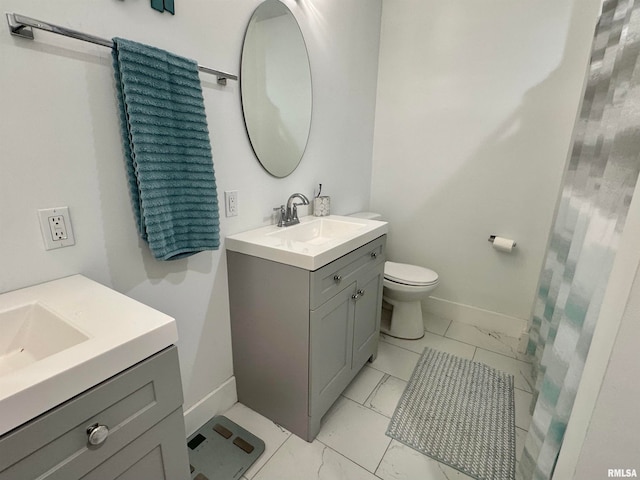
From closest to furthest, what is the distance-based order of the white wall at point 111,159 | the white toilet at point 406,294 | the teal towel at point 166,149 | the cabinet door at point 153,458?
1. the cabinet door at point 153,458
2. the white wall at point 111,159
3. the teal towel at point 166,149
4. the white toilet at point 406,294

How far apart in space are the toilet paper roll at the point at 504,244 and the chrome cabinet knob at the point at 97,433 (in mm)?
2288

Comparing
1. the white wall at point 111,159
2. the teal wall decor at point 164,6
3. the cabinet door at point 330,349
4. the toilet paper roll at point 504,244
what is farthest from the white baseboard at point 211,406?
the toilet paper roll at point 504,244

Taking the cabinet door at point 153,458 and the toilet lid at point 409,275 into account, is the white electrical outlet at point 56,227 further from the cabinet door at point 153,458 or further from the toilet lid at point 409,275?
the toilet lid at point 409,275

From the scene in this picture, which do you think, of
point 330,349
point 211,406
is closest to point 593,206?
point 330,349

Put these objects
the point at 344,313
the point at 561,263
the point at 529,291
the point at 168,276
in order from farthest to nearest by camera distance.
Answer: the point at 529,291 → the point at 344,313 → the point at 561,263 → the point at 168,276

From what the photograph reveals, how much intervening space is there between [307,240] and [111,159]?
3.32 ft

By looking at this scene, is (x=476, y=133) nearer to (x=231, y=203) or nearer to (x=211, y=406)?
(x=231, y=203)

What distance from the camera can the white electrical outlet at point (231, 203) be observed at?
4.64 ft

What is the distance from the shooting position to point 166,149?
3.44 feet

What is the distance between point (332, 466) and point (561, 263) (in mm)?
1325

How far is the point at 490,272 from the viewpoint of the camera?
7.48 ft

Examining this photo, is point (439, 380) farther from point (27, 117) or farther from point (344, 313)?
point (27, 117)

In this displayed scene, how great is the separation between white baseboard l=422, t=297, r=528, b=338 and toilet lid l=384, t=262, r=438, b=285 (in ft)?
1.61

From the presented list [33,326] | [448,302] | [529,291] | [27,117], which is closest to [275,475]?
[33,326]
